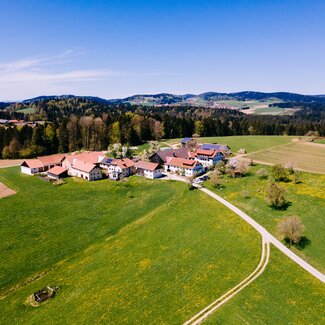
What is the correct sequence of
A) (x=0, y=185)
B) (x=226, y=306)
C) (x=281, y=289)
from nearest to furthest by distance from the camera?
(x=226, y=306), (x=281, y=289), (x=0, y=185)

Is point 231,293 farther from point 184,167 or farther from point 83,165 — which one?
point 83,165

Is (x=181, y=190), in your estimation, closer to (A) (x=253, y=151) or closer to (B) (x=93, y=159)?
(B) (x=93, y=159)

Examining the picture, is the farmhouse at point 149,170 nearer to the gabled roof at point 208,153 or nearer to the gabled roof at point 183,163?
the gabled roof at point 183,163

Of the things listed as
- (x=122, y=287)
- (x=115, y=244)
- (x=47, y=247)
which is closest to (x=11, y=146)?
(x=47, y=247)

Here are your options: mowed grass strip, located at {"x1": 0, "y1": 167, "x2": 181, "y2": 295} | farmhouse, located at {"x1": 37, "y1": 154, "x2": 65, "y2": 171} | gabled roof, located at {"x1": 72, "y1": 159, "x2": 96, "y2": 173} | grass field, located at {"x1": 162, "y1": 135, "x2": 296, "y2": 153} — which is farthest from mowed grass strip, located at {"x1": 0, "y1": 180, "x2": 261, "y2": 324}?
grass field, located at {"x1": 162, "y1": 135, "x2": 296, "y2": 153}

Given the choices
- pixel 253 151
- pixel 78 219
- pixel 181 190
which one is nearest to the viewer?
pixel 78 219

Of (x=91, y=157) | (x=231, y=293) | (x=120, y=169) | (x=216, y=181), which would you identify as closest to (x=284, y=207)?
(x=216, y=181)

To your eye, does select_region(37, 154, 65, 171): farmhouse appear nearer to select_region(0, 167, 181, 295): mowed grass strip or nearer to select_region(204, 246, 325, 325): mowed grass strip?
select_region(0, 167, 181, 295): mowed grass strip
